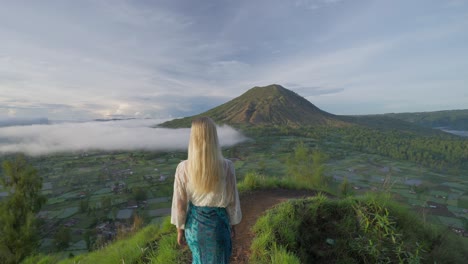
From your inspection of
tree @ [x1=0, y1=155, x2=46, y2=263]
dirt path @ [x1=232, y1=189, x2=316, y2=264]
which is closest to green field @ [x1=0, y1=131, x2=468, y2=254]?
dirt path @ [x1=232, y1=189, x2=316, y2=264]

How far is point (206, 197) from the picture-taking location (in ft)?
9.78

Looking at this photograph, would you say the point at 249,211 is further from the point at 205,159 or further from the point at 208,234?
the point at 205,159

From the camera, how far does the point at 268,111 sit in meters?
171

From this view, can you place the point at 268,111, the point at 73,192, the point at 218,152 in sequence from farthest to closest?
the point at 268,111 < the point at 73,192 < the point at 218,152

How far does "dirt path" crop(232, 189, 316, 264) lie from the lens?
15.5ft

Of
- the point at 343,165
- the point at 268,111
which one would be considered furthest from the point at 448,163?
the point at 268,111

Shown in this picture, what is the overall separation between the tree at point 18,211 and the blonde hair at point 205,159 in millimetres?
24782

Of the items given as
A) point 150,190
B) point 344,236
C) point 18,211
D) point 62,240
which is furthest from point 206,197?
point 150,190

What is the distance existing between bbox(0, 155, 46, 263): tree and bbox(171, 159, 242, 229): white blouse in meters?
24.3

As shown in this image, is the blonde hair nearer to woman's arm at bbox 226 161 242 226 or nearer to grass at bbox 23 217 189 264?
woman's arm at bbox 226 161 242 226

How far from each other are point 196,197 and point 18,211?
26638 millimetres

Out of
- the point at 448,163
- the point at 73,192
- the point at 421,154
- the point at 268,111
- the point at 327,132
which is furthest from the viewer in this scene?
the point at 268,111

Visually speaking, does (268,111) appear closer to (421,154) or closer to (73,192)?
(421,154)

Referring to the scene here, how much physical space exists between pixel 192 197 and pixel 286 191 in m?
7.24
